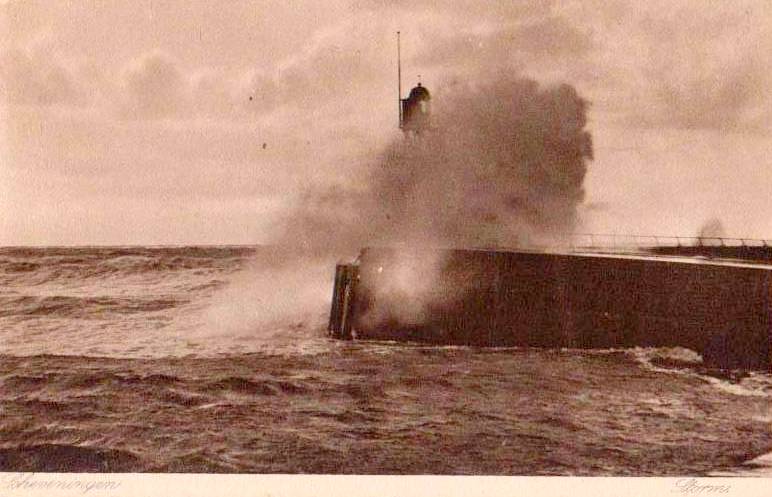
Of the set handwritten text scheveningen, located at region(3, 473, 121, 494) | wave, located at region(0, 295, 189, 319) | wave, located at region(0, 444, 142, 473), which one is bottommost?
handwritten text scheveningen, located at region(3, 473, 121, 494)

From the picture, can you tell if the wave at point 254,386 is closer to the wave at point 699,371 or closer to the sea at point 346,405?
the sea at point 346,405

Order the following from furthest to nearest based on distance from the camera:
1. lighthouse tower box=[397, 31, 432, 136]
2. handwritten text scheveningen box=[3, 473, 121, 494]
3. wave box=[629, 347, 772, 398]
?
lighthouse tower box=[397, 31, 432, 136], wave box=[629, 347, 772, 398], handwritten text scheveningen box=[3, 473, 121, 494]

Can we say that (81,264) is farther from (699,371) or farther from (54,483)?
(699,371)

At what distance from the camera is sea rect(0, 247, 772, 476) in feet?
22.0

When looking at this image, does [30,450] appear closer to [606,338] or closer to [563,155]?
[606,338]

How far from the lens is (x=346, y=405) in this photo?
805cm

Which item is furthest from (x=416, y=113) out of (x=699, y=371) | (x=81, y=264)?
(x=81, y=264)

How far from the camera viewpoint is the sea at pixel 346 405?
671 cm

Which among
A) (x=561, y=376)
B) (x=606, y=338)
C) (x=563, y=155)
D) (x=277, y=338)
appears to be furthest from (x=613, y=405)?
(x=563, y=155)

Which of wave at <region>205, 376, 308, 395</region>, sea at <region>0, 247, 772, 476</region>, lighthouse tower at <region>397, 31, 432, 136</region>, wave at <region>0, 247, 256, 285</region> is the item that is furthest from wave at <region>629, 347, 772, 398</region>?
wave at <region>0, 247, 256, 285</region>

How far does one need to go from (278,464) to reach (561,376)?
4367mm

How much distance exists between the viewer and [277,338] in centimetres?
1227

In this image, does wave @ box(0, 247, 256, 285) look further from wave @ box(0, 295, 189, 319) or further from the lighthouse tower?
the lighthouse tower

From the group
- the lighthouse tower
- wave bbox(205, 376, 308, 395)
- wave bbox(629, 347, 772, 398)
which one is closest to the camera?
wave bbox(629, 347, 772, 398)
